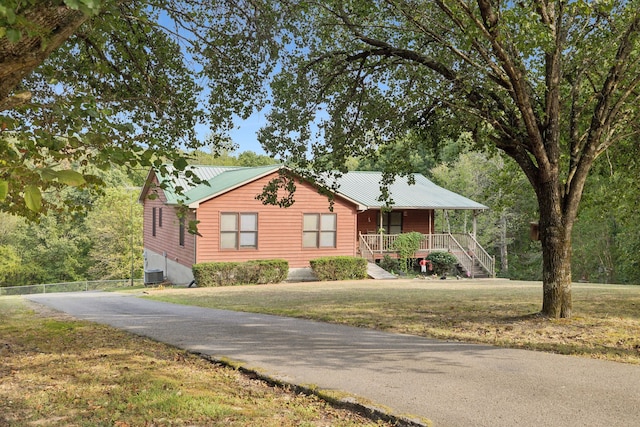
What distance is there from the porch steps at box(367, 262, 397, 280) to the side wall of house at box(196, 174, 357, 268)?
118cm

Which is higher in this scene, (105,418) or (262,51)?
(262,51)

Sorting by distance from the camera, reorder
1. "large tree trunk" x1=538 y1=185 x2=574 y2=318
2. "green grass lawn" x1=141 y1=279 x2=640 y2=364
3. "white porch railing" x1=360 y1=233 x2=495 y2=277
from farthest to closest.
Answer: "white porch railing" x1=360 y1=233 x2=495 y2=277 → "large tree trunk" x1=538 y1=185 x2=574 y2=318 → "green grass lawn" x1=141 y1=279 x2=640 y2=364

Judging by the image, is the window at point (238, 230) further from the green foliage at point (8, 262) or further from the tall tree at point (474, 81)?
the green foliage at point (8, 262)

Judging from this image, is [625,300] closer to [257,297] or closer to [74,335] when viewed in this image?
[257,297]

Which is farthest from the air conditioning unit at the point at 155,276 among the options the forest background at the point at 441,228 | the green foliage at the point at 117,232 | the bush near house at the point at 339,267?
the green foliage at the point at 117,232

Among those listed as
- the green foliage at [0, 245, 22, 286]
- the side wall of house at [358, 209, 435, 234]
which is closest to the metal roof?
the side wall of house at [358, 209, 435, 234]

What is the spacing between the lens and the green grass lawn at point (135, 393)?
15.2ft

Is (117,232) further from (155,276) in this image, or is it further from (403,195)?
(403,195)

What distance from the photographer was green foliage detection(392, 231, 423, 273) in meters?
28.8

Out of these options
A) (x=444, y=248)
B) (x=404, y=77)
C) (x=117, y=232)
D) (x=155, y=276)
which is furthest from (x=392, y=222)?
(x=117, y=232)

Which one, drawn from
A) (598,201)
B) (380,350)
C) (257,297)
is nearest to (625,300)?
(598,201)

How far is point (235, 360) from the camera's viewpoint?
7.02 m

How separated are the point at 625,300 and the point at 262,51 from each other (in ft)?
35.5

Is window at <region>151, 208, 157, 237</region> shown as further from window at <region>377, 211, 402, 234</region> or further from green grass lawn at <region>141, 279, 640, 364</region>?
green grass lawn at <region>141, 279, 640, 364</region>
